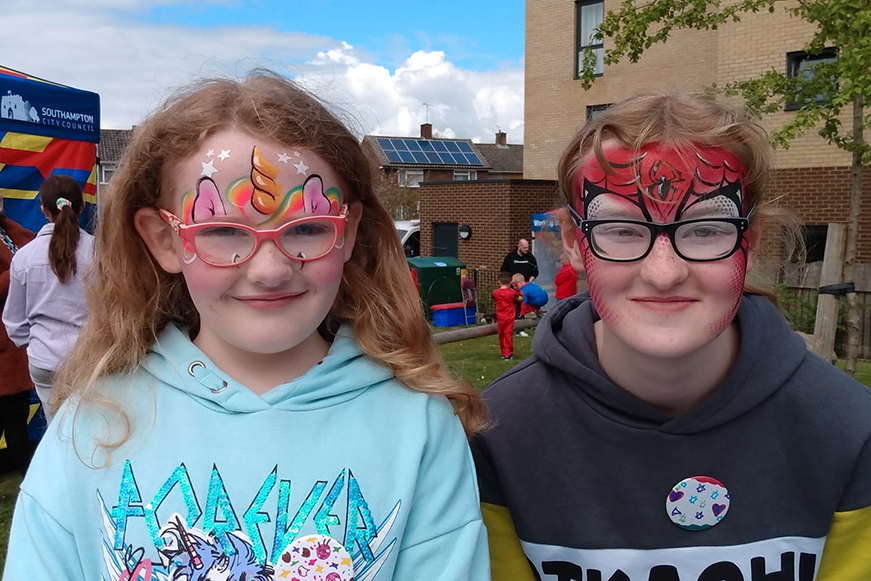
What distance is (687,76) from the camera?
17.5 metres

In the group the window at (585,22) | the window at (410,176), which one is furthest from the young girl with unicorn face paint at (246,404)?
the window at (410,176)

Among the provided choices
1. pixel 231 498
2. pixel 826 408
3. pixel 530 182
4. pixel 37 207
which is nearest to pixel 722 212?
pixel 826 408

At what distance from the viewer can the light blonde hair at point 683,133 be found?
181cm

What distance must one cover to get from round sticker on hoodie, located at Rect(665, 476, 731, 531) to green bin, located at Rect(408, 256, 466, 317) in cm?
1303

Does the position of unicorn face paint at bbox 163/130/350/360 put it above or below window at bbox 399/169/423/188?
below

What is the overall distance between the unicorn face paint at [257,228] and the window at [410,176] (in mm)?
36241

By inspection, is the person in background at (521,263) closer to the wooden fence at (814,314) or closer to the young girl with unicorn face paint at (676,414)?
the wooden fence at (814,314)

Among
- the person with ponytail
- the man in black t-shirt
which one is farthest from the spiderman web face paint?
the man in black t-shirt

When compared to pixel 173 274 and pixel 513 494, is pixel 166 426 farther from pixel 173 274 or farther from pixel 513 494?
pixel 513 494

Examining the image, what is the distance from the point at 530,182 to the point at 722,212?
1679cm

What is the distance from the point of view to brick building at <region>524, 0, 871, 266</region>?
1349 centimetres

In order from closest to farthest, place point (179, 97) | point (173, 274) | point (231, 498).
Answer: point (231, 498)
point (179, 97)
point (173, 274)

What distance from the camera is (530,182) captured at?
18328 millimetres

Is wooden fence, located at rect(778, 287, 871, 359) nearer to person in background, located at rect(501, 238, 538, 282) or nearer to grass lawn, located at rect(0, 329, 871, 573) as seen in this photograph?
grass lawn, located at rect(0, 329, 871, 573)
